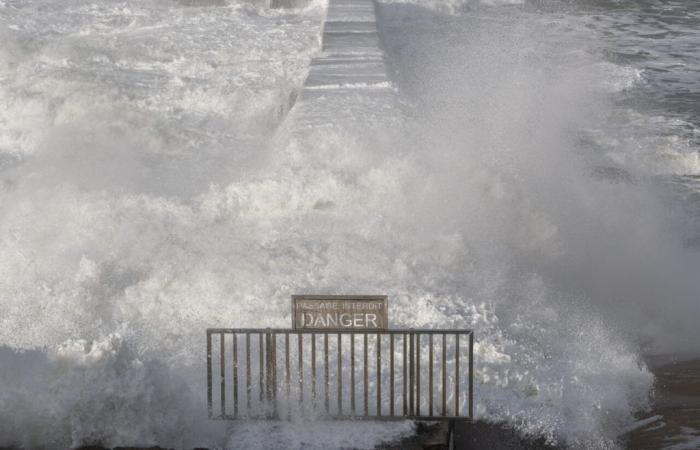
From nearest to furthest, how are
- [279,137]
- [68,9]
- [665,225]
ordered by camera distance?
[665,225]
[279,137]
[68,9]

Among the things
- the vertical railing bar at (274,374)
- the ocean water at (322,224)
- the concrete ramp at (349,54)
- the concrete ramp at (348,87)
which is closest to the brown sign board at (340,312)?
the vertical railing bar at (274,374)

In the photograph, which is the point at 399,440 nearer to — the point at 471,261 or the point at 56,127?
the point at 471,261

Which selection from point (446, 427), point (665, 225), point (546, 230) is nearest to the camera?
point (446, 427)

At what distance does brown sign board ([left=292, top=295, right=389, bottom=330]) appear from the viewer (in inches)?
233

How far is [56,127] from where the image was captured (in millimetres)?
14570

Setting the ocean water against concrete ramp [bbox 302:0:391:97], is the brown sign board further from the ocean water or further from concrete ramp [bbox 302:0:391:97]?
concrete ramp [bbox 302:0:391:97]

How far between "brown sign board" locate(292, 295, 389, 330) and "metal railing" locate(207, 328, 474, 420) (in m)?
0.05

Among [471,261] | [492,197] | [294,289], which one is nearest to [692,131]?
[492,197]

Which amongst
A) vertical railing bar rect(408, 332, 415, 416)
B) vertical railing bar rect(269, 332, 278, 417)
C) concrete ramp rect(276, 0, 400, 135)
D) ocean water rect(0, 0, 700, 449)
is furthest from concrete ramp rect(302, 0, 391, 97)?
vertical railing bar rect(408, 332, 415, 416)

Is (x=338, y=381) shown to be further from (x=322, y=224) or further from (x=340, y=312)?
(x=322, y=224)

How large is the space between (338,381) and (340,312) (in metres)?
0.79

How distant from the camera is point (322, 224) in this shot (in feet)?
32.6

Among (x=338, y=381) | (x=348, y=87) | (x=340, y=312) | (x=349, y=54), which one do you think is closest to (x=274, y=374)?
(x=338, y=381)

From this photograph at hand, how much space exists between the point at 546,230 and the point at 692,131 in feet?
19.2
